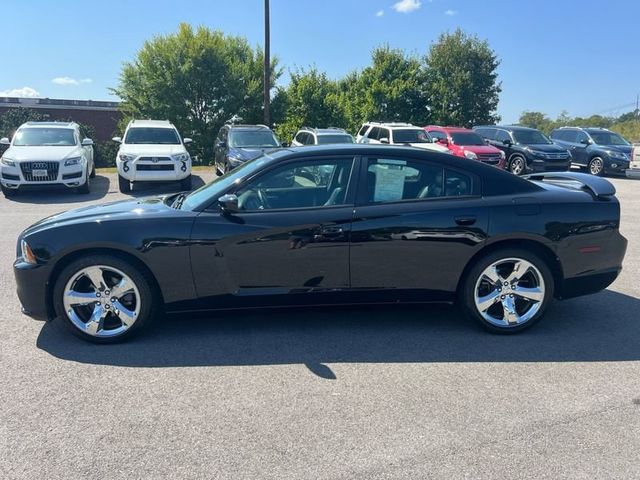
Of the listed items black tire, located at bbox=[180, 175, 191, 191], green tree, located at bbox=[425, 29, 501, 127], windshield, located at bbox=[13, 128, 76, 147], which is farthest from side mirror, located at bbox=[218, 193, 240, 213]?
green tree, located at bbox=[425, 29, 501, 127]

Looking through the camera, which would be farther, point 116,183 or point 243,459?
point 116,183

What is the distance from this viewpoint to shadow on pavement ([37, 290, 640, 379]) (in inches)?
156

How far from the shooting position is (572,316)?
16.2ft

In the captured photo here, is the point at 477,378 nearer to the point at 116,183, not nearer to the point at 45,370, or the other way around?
the point at 45,370

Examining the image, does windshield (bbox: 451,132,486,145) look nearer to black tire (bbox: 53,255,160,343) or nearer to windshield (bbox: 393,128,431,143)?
windshield (bbox: 393,128,431,143)

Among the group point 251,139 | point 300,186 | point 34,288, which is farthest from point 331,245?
point 251,139

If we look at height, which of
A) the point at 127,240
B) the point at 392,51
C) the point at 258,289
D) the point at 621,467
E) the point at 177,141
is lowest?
the point at 621,467

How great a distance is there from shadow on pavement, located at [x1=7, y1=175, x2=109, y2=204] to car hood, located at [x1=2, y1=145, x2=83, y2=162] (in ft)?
2.25

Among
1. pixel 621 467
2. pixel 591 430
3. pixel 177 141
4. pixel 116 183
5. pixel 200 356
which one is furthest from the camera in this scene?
pixel 116 183

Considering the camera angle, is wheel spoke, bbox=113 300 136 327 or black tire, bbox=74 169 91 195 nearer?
wheel spoke, bbox=113 300 136 327

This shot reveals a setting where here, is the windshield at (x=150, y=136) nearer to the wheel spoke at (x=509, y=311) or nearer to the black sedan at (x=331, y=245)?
the black sedan at (x=331, y=245)

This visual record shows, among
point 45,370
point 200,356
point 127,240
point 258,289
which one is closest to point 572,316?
point 258,289

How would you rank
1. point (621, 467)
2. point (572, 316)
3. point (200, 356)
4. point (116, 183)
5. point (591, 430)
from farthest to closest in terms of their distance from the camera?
point (116, 183) < point (572, 316) < point (200, 356) < point (591, 430) < point (621, 467)

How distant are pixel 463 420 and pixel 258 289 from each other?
1834mm
